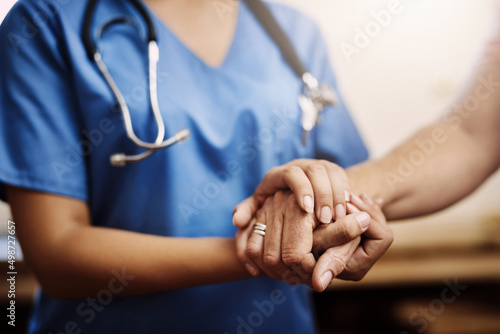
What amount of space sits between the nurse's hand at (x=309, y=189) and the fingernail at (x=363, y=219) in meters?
0.01

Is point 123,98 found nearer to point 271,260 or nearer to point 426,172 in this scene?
point 271,260

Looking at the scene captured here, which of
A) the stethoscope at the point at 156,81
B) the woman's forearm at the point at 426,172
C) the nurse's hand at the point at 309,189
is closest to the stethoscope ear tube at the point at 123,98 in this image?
the stethoscope at the point at 156,81

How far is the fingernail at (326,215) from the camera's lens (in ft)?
1.22

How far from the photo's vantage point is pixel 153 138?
1.38 feet

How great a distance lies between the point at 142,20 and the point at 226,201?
0.23m

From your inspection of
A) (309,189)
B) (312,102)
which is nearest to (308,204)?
(309,189)

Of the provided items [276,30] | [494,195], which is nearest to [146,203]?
[276,30]

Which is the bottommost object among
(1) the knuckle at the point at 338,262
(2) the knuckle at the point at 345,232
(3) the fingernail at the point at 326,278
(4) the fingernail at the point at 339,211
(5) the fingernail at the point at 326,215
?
(1) the knuckle at the point at 338,262

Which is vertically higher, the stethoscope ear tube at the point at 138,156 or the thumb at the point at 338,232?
the stethoscope ear tube at the point at 138,156

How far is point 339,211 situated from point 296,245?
0.06m

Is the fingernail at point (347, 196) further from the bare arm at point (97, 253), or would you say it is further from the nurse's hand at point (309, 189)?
the bare arm at point (97, 253)

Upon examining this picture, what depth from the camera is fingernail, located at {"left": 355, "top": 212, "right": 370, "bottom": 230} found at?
1.25ft

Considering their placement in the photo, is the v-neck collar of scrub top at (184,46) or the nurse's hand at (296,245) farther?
the v-neck collar of scrub top at (184,46)

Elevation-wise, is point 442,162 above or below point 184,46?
below
